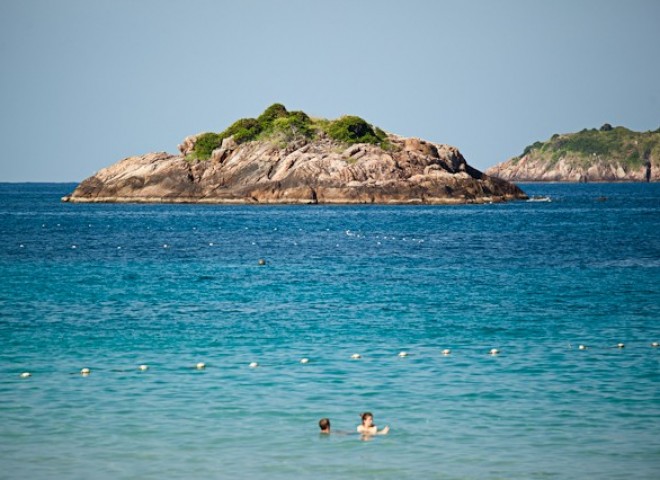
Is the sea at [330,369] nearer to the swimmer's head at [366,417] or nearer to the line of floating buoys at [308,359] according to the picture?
the line of floating buoys at [308,359]

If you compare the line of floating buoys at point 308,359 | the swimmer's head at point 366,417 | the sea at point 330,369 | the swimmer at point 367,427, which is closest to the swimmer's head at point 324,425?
the sea at point 330,369

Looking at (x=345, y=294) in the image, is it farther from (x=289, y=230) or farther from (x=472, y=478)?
(x=289, y=230)

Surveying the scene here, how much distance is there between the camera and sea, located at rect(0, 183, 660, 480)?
2439cm

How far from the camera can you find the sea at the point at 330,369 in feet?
80.0

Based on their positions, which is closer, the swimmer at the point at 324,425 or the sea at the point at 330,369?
the sea at the point at 330,369

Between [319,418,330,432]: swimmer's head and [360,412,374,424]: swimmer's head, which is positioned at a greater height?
[360,412,374,424]: swimmer's head

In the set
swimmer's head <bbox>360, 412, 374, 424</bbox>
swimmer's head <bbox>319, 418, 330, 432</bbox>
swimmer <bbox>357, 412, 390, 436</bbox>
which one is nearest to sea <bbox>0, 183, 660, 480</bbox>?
swimmer <bbox>357, 412, 390, 436</bbox>

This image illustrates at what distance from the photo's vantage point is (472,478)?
22.7 metres

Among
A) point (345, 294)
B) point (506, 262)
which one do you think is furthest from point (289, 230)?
point (345, 294)

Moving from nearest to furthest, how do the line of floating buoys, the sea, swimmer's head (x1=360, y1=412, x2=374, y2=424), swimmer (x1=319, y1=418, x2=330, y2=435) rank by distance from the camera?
the sea → swimmer's head (x1=360, y1=412, x2=374, y2=424) → swimmer (x1=319, y1=418, x2=330, y2=435) → the line of floating buoys

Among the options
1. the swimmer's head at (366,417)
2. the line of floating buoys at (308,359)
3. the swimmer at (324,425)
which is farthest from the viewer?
the line of floating buoys at (308,359)

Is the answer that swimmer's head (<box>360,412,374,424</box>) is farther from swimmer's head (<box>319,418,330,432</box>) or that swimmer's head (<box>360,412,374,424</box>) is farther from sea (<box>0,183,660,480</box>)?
swimmer's head (<box>319,418,330,432</box>)

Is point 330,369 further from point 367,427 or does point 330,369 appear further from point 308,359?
point 367,427

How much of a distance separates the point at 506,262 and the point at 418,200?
114 meters
